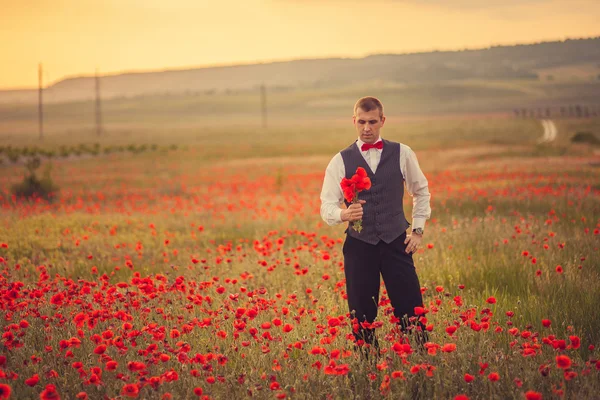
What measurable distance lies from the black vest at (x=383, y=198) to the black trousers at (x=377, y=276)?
0.24ft

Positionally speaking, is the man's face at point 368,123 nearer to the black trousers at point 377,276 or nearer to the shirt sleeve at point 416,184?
the shirt sleeve at point 416,184

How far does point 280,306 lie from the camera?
5.13 meters

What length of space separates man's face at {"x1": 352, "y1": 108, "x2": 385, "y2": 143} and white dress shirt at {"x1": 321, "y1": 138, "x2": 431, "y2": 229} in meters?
0.10

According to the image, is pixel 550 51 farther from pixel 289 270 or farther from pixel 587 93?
pixel 289 270

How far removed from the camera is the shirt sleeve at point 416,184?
3979 mm

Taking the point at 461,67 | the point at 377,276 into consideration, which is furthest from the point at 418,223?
the point at 461,67

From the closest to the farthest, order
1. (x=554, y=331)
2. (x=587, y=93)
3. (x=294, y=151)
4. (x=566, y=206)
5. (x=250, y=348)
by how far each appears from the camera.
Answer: (x=250, y=348) < (x=554, y=331) < (x=566, y=206) < (x=294, y=151) < (x=587, y=93)

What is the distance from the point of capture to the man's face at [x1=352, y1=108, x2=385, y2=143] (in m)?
3.83

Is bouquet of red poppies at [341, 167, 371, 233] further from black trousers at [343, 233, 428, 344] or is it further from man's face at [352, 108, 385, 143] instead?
black trousers at [343, 233, 428, 344]

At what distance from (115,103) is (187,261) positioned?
160 metres

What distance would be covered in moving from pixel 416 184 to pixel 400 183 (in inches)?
5.4

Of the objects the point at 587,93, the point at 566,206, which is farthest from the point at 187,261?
the point at 587,93

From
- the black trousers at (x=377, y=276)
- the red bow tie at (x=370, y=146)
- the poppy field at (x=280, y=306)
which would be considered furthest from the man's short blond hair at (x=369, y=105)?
the poppy field at (x=280, y=306)

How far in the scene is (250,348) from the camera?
151 inches
